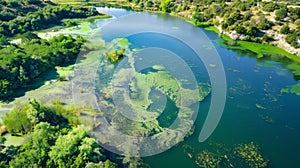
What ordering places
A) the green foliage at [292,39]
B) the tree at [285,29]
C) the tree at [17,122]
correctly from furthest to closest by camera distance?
the tree at [285,29]
the green foliage at [292,39]
the tree at [17,122]

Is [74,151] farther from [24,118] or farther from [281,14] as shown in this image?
[281,14]

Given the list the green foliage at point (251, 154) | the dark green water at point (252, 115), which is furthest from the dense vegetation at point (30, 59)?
the green foliage at point (251, 154)

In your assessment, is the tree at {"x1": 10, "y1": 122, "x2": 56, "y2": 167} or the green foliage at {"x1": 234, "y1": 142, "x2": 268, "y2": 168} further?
the green foliage at {"x1": 234, "y1": 142, "x2": 268, "y2": 168}

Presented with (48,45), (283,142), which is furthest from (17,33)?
(283,142)

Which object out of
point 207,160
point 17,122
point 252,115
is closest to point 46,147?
point 17,122

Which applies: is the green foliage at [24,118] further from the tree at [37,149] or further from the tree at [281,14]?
the tree at [281,14]

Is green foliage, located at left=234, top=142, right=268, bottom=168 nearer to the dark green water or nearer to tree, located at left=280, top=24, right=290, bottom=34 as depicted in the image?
the dark green water

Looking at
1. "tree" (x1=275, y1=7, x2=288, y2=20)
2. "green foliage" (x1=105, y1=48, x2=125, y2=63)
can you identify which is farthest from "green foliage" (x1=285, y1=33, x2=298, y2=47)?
"green foliage" (x1=105, y1=48, x2=125, y2=63)

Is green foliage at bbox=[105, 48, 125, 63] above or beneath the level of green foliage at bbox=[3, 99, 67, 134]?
above

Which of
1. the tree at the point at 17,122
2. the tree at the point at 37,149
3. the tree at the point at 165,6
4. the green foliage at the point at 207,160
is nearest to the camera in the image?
the tree at the point at 37,149
